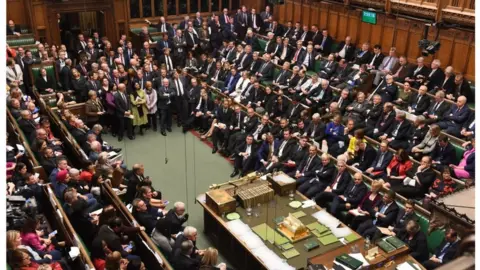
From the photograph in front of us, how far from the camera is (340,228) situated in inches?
245

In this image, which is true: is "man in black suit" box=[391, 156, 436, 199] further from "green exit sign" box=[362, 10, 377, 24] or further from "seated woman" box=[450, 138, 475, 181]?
"green exit sign" box=[362, 10, 377, 24]

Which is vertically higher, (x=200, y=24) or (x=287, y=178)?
(x=200, y=24)

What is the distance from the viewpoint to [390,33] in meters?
11.9

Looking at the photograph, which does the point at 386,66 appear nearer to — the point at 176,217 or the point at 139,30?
the point at 176,217

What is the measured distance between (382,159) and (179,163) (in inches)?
143

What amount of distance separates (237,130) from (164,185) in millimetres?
1855

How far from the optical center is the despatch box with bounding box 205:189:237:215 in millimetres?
6516

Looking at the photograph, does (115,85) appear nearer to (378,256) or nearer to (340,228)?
(340,228)

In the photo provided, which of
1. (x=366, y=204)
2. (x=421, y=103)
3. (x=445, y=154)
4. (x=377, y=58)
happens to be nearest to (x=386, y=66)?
(x=377, y=58)

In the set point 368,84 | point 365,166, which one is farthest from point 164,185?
point 368,84

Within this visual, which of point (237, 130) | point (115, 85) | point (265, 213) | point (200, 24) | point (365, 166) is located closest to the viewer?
point (265, 213)

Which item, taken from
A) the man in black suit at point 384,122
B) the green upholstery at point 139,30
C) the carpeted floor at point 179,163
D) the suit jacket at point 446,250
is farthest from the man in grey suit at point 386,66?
the green upholstery at point 139,30

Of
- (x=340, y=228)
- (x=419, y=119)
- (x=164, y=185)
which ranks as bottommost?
(x=164, y=185)

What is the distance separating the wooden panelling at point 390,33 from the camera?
10.4 meters
